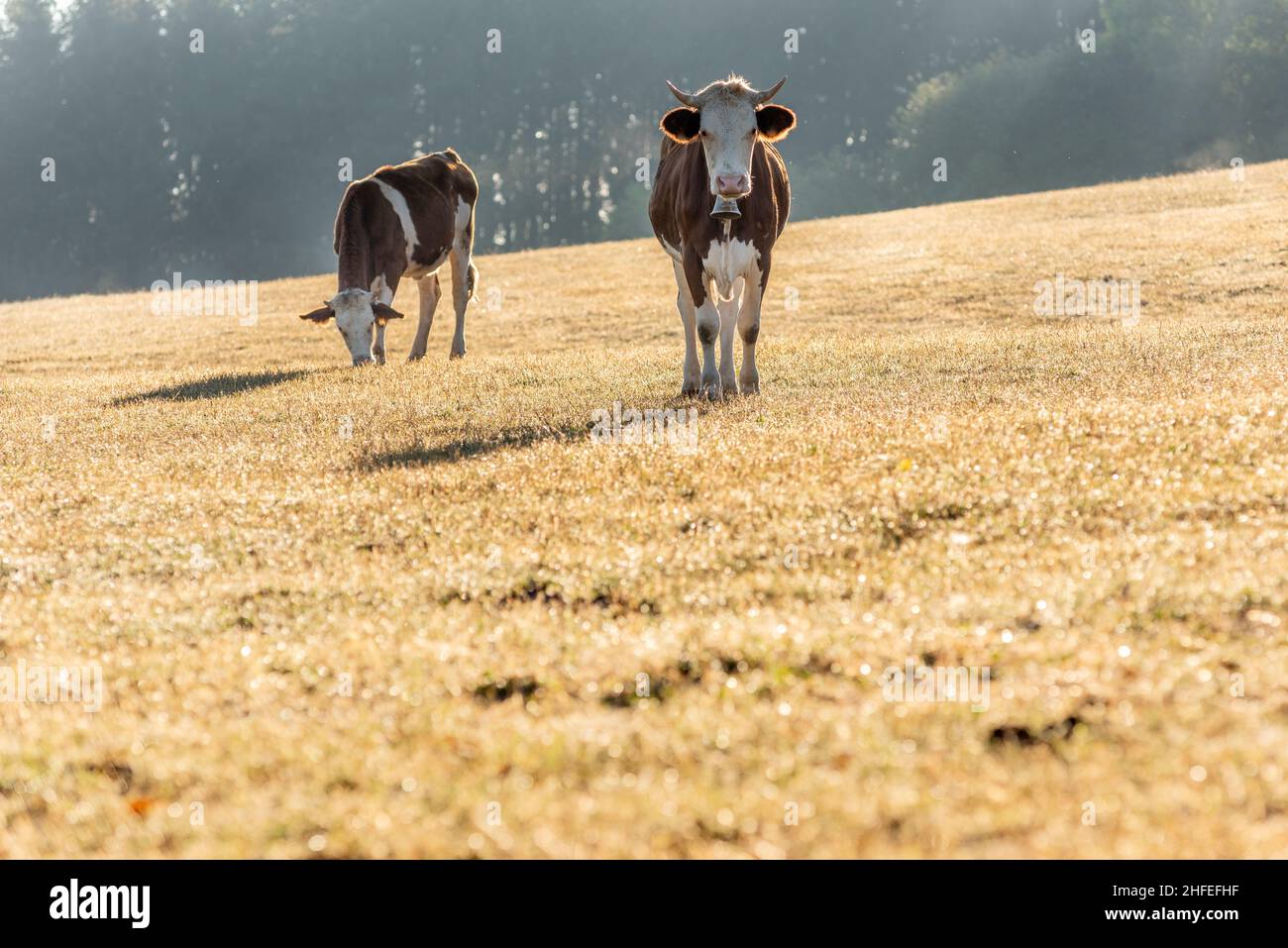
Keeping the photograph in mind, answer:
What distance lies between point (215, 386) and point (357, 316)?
6.89ft

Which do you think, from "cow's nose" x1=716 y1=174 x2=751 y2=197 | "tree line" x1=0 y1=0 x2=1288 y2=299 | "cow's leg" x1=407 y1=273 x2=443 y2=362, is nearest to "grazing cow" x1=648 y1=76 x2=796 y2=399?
"cow's nose" x1=716 y1=174 x2=751 y2=197

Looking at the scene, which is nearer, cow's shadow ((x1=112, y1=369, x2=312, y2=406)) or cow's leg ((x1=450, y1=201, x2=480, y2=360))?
cow's shadow ((x1=112, y1=369, x2=312, y2=406))

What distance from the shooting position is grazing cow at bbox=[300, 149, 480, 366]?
1814 cm

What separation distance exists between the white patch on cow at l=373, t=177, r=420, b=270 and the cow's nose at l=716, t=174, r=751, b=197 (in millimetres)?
8419

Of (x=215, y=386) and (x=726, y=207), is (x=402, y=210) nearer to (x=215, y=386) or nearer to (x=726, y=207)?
(x=215, y=386)

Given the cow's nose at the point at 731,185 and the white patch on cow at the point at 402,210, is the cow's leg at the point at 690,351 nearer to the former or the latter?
the cow's nose at the point at 731,185

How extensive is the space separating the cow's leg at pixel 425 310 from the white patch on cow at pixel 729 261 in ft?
27.5

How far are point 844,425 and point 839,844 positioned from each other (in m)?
6.92

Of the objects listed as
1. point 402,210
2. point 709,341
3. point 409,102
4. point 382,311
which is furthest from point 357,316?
point 409,102

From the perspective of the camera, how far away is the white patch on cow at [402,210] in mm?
19031

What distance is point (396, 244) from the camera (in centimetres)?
1886

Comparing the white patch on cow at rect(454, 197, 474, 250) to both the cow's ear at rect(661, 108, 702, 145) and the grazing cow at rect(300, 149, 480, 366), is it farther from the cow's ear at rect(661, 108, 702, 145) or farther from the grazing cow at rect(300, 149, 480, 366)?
the cow's ear at rect(661, 108, 702, 145)
